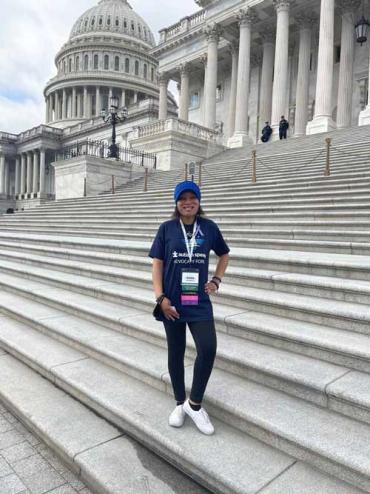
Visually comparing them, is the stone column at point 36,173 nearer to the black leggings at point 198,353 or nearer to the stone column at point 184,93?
the stone column at point 184,93

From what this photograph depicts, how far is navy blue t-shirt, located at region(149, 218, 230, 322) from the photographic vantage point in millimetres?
3059

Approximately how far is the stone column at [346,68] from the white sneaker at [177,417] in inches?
1023

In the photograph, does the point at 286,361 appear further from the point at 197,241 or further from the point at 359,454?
the point at 197,241

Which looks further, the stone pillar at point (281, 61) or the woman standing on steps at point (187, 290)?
the stone pillar at point (281, 61)

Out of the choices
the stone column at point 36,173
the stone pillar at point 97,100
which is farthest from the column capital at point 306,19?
the stone pillar at point 97,100

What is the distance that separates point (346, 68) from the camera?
1017 inches

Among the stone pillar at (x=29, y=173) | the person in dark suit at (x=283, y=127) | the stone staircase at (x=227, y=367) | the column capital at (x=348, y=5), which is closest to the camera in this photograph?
the stone staircase at (x=227, y=367)

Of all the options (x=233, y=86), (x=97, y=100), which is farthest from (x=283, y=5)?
(x=97, y=100)

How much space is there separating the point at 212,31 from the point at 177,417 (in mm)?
32082

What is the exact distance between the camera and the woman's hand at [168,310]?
9.87ft

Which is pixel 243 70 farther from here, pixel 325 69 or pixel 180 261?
pixel 180 261

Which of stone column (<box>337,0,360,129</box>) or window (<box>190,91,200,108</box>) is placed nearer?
stone column (<box>337,0,360,129</box>)

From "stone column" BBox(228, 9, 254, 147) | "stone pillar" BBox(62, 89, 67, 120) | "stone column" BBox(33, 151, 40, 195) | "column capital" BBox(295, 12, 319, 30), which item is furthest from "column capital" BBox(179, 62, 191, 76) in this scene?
"stone pillar" BBox(62, 89, 67, 120)

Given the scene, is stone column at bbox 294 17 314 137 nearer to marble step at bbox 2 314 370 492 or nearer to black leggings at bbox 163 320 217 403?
marble step at bbox 2 314 370 492
